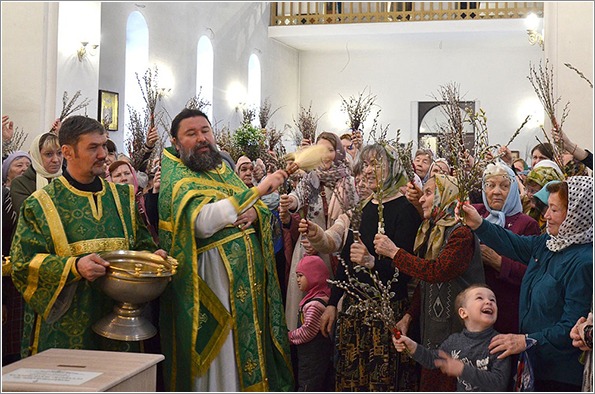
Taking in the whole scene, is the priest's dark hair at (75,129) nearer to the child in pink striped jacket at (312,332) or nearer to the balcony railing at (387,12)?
the child in pink striped jacket at (312,332)

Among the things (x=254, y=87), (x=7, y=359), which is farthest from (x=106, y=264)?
(x=254, y=87)

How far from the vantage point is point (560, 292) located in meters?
2.85

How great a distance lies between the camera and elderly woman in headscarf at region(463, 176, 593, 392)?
2.76 metres

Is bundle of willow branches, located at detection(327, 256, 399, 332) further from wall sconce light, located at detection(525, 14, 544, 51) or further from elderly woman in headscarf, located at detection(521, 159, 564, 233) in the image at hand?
wall sconce light, located at detection(525, 14, 544, 51)

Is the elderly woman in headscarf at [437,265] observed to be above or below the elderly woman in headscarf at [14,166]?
below

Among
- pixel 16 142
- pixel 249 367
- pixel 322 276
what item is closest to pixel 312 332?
pixel 322 276

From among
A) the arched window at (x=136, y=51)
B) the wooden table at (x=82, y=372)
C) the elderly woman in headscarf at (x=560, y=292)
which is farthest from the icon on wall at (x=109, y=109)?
the elderly woman in headscarf at (x=560, y=292)

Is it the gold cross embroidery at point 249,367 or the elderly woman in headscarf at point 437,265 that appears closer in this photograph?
the elderly woman in headscarf at point 437,265

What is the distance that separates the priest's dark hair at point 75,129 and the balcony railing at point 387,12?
44.0 feet

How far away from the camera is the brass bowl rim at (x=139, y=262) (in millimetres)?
2883

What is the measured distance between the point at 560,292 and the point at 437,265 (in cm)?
→ 54

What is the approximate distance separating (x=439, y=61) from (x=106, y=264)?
51.7 feet

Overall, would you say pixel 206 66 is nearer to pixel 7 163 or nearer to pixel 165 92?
pixel 165 92

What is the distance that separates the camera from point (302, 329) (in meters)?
3.67
